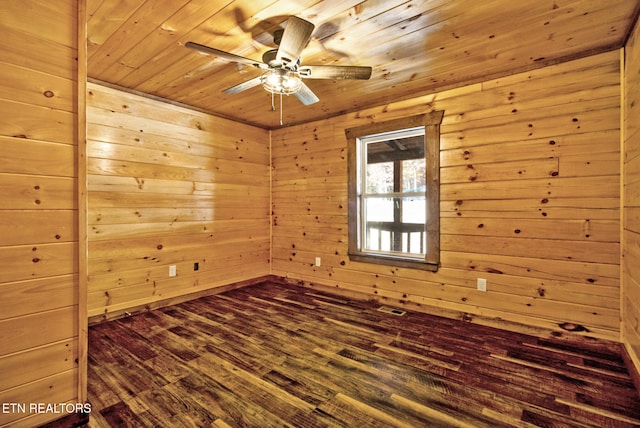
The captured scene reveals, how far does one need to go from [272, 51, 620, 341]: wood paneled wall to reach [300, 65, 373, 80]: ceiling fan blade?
1.40m

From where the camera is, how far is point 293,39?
1699 mm

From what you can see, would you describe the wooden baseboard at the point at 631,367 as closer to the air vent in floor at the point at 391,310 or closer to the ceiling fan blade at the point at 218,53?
the air vent in floor at the point at 391,310

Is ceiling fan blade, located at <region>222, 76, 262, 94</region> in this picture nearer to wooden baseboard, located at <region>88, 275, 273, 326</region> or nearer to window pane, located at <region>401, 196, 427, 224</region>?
window pane, located at <region>401, 196, 427, 224</region>

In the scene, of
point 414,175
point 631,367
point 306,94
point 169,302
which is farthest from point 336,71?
Result: point 169,302

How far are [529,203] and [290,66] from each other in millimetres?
2314

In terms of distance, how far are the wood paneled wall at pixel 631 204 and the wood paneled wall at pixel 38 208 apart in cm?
327

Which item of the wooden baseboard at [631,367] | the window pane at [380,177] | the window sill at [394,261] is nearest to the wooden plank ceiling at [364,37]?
the window pane at [380,177]

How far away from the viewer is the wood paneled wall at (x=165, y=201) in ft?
9.55

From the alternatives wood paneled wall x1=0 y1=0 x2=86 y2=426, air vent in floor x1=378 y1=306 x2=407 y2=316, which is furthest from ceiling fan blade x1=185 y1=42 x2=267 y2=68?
air vent in floor x1=378 y1=306 x2=407 y2=316

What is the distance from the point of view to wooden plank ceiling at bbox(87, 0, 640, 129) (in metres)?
1.79

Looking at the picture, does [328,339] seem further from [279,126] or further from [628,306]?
[279,126]

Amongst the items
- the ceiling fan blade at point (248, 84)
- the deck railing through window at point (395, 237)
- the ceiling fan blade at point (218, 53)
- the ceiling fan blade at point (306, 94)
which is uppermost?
the ceiling fan blade at point (248, 84)

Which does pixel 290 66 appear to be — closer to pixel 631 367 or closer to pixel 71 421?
pixel 71 421

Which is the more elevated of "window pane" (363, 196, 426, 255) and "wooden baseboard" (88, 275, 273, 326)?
"window pane" (363, 196, 426, 255)
